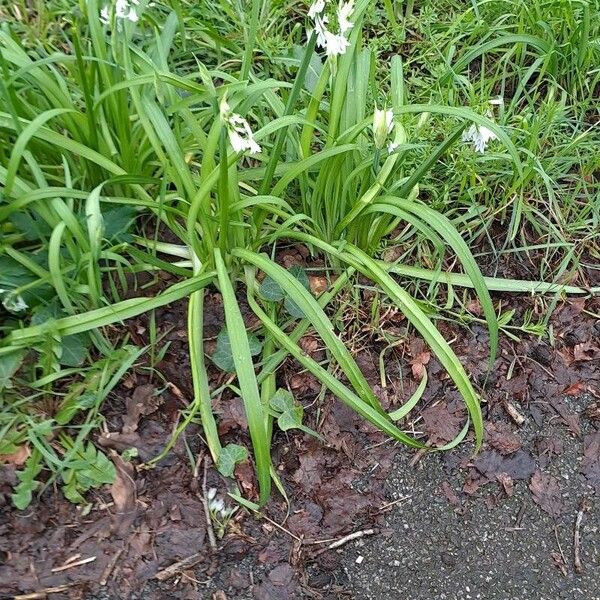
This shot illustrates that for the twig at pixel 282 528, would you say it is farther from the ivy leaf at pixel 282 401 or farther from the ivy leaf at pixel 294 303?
the ivy leaf at pixel 294 303

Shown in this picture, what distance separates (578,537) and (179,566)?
1.06 m

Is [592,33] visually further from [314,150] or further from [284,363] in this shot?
[284,363]

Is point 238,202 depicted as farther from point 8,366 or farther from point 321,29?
point 8,366

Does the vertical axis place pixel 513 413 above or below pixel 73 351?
below

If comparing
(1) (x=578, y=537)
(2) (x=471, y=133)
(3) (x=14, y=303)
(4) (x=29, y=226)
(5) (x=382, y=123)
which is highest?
(5) (x=382, y=123)

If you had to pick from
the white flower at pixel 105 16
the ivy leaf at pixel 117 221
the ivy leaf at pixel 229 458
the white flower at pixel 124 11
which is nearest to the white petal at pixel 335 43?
the white flower at pixel 124 11

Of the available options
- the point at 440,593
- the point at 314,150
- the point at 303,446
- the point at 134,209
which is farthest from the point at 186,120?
the point at 440,593

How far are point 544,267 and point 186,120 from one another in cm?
118

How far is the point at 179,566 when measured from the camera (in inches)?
67.7

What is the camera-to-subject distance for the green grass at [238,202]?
1.74 metres

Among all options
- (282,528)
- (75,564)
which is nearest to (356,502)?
(282,528)

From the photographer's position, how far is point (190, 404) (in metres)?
1.87

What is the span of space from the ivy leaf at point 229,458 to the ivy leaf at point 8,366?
555 millimetres

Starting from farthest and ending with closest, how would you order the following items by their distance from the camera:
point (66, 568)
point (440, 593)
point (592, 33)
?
point (592, 33)
point (440, 593)
point (66, 568)
